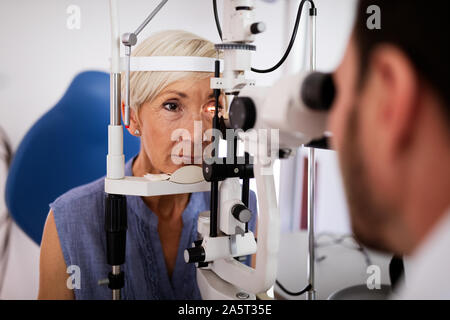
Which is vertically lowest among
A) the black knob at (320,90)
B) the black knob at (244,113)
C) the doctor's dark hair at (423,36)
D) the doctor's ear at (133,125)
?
the doctor's ear at (133,125)

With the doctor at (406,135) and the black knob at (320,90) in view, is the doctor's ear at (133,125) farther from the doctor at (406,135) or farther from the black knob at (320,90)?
the doctor at (406,135)

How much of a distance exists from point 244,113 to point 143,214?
64 cm

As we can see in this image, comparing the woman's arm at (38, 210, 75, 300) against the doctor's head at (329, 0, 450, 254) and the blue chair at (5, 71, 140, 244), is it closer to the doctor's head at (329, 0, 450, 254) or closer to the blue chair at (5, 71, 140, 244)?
the blue chair at (5, 71, 140, 244)

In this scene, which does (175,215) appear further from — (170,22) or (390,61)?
(390,61)

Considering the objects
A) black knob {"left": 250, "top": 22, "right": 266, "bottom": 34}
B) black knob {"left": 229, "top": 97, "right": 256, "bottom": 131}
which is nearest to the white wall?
black knob {"left": 250, "top": 22, "right": 266, "bottom": 34}

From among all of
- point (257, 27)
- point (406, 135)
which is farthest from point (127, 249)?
point (406, 135)

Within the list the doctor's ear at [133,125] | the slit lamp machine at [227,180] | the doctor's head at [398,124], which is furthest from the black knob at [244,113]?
the doctor's ear at [133,125]

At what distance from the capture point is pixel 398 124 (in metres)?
0.30

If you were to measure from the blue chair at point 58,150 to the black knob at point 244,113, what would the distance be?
2.03ft

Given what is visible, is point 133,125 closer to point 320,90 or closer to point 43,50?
point 43,50

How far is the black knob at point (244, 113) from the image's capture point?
688 millimetres

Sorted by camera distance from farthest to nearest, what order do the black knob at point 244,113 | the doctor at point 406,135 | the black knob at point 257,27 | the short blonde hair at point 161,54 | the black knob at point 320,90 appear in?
the short blonde hair at point 161,54 → the black knob at point 257,27 → the black knob at point 244,113 → the black knob at point 320,90 → the doctor at point 406,135

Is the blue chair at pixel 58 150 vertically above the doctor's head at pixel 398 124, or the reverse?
the doctor's head at pixel 398 124
